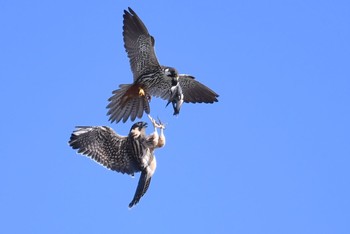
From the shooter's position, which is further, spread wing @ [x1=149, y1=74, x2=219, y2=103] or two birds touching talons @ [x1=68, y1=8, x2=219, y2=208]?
spread wing @ [x1=149, y1=74, x2=219, y2=103]

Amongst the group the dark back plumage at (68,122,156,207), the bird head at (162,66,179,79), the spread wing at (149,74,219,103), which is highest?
the spread wing at (149,74,219,103)

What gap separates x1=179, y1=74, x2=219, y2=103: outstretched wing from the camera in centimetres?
1487

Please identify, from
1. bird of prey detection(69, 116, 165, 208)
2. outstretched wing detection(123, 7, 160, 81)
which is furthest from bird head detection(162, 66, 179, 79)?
bird of prey detection(69, 116, 165, 208)

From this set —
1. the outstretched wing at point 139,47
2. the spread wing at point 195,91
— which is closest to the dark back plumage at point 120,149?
the outstretched wing at point 139,47

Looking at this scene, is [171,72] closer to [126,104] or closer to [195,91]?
[126,104]

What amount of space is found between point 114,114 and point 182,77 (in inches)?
71.3

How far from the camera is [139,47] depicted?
14.2 metres

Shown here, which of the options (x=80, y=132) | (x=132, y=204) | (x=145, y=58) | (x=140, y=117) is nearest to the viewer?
(x=132, y=204)

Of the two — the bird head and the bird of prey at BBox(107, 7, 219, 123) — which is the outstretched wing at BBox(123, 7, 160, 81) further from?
the bird head

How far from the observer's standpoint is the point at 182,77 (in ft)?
48.6

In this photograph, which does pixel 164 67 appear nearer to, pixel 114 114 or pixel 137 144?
pixel 114 114

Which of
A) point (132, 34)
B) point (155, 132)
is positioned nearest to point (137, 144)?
point (155, 132)

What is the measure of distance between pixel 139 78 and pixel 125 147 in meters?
2.95

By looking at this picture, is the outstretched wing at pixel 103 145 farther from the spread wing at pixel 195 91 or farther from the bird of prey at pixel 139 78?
the spread wing at pixel 195 91
